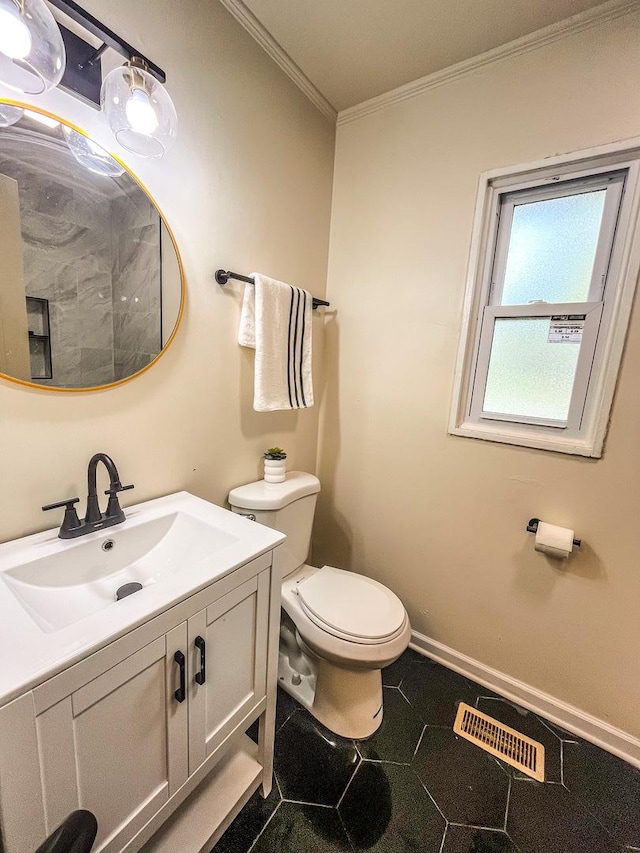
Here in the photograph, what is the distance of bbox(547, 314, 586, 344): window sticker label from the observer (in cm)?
132

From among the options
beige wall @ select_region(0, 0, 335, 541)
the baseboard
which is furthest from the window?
the baseboard

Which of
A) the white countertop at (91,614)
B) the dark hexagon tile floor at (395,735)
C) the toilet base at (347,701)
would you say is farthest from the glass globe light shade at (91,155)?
the dark hexagon tile floor at (395,735)

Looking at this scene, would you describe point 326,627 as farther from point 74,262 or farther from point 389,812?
point 74,262

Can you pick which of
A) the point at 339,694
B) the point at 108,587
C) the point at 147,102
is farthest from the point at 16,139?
the point at 339,694

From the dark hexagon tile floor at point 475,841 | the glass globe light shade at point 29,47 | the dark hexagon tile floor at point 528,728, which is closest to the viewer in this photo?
the glass globe light shade at point 29,47

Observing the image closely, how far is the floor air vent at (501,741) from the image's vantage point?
1.26m

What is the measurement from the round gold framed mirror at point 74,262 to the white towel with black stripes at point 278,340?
321mm

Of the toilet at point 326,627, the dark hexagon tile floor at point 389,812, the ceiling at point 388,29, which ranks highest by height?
the ceiling at point 388,29

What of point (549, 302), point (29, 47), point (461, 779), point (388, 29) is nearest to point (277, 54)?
point (388, 29)

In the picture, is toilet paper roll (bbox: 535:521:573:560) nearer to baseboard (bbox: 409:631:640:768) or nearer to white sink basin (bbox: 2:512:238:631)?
baseboard (bbox: 409:631:640:768)

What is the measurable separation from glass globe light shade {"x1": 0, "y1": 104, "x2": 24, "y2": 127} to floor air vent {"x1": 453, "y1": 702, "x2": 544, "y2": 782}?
2.27 m

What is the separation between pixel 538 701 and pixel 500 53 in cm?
249

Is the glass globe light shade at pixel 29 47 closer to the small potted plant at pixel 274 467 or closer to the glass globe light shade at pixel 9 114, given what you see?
the glass globe light shade at pixel 9 114

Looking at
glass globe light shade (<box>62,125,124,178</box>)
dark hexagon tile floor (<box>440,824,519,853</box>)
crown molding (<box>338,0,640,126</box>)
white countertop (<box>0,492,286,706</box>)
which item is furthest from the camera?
crown molding (<box>338,0,640,126</box>)
